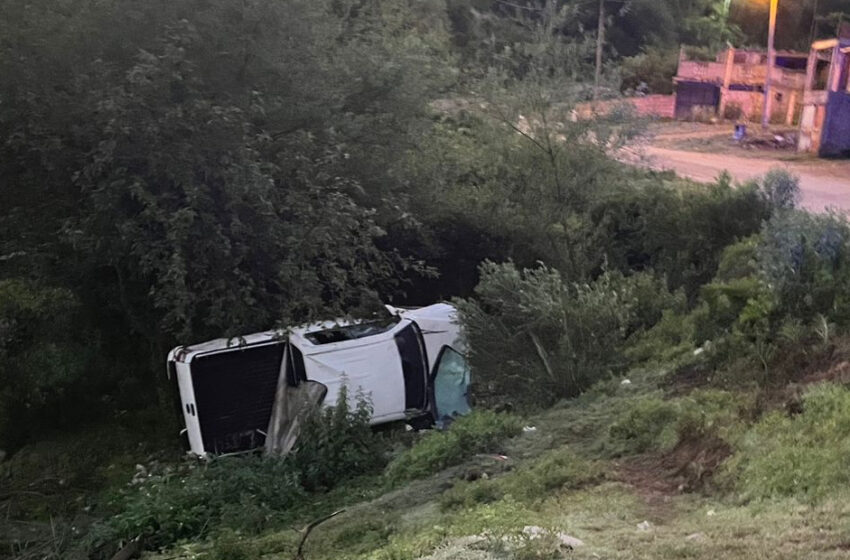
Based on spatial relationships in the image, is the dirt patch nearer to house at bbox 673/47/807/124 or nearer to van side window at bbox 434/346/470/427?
van side window at bbox 434/346/470/427

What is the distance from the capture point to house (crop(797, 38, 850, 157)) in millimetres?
15281

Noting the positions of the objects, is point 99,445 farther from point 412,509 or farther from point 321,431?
point 412,509

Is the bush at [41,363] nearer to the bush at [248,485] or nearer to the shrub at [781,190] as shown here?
the bush at [248,485]

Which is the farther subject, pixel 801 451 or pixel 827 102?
pixel 827 102

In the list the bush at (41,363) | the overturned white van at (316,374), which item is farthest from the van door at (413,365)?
the bush at (41,363)

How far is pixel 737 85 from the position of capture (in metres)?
20.2

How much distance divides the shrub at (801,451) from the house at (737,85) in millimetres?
15087

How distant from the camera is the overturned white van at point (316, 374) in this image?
8.73m

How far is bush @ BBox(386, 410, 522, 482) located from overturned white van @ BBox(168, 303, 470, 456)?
6.27ft

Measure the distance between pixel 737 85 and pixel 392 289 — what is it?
43.2 feet

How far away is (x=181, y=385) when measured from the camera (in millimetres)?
8766

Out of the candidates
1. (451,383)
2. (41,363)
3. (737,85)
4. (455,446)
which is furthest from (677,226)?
(41,363)

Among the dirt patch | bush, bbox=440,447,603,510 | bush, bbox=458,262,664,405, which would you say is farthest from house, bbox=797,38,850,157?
bush, bbox=440,447,603,510

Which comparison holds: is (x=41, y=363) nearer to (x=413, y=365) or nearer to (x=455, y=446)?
(x=413, y=365)
